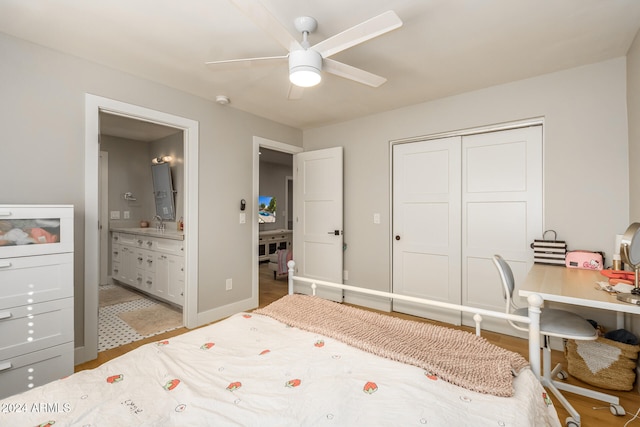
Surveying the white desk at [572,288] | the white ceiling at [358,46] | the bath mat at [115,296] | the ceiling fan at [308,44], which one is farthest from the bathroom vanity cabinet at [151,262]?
the white desk at [572,288]

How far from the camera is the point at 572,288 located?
1.84m

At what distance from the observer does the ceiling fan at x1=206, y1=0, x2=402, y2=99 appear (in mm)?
1433

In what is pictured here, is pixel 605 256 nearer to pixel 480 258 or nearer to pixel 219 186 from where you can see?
pixel 480 258

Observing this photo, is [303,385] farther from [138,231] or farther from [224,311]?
[138,231]

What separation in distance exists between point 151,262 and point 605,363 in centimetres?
458

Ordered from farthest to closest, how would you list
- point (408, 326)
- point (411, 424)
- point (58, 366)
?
point (58, 366) → point (408, 326) → point (411, 424)

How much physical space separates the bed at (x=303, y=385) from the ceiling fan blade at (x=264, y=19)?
1.57m

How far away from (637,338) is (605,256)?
0.63 metres

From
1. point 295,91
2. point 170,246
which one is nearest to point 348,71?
point 295,91

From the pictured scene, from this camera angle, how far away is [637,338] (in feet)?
6.98

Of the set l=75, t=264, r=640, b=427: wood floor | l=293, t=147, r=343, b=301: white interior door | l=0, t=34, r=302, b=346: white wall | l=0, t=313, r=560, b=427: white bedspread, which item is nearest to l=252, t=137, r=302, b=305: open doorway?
l=293, t=147, r=343, b=301: white interior door

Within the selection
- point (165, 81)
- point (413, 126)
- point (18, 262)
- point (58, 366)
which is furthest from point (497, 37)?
point (58, 366)

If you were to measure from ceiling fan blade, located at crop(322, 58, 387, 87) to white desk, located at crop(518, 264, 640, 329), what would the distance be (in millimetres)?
1630

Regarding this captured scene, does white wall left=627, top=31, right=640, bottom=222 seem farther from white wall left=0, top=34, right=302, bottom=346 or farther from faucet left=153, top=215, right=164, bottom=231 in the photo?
faucet left=153, top=215, right=164, bottom=231
